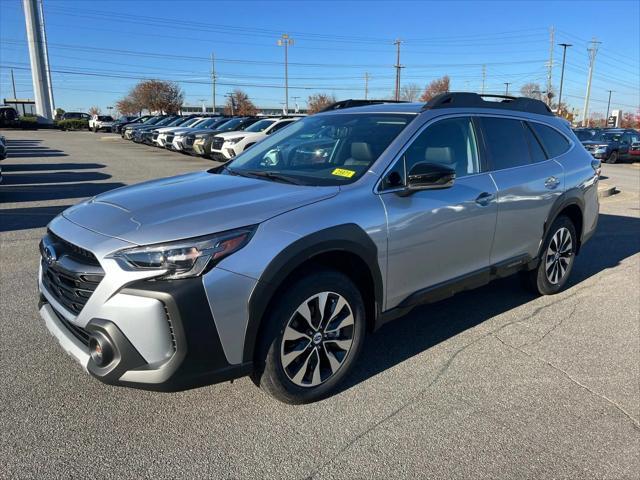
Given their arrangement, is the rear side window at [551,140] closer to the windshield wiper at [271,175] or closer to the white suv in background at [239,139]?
the windshield wiper at [271,175]

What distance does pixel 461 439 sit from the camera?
283 centimetres

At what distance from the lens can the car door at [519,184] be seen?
420 cm

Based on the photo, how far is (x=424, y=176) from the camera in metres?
3.33

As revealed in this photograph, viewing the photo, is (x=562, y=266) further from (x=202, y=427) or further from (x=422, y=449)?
(x=202, y=427)

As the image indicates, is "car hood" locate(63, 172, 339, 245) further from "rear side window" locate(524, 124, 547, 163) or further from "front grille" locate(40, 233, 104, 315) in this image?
"rear side window" locate(524, 124, 547, 163)

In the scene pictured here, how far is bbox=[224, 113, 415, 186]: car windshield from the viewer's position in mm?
3490

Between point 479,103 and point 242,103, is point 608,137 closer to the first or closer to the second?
point 479,103

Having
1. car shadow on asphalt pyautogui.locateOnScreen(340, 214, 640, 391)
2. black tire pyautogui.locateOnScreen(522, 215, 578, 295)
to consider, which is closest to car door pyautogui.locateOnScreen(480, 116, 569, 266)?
black tire pyautogui.locateOnScreen(522, 215, 578, 295)

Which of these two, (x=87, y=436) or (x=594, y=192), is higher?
(x=594, y=192)

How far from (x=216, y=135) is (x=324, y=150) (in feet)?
51.5

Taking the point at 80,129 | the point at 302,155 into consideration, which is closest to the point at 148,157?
the point at 302,155

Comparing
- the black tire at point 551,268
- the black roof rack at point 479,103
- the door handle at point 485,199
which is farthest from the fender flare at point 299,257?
the black tire at point 551,268

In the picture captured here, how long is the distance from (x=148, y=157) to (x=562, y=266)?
18.7 metres

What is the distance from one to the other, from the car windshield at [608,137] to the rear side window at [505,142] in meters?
25.4
